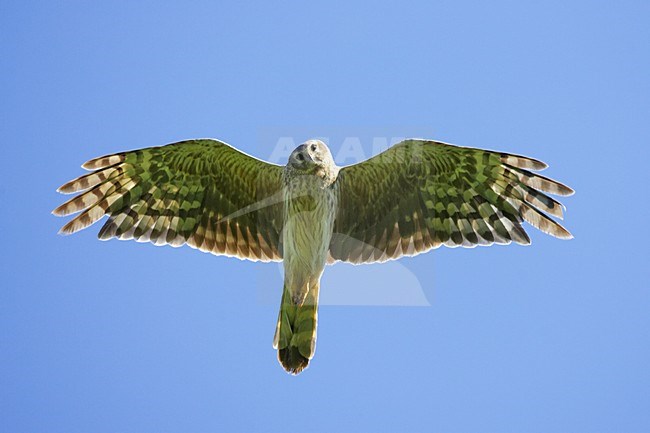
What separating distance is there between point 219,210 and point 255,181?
599 mm

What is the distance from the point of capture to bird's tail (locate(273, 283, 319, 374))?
344 inches

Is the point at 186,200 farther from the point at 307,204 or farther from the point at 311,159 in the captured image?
the point at 311,159

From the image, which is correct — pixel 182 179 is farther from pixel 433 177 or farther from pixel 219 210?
pixel 433 177

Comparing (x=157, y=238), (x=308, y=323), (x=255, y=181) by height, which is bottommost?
(x=308, y=323)

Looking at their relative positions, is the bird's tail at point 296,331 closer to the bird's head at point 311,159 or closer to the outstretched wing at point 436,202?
the outstretched wing at point 436,202

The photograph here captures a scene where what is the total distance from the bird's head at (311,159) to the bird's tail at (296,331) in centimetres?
129

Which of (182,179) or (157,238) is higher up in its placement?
(182,179)

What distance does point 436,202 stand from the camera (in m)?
9.31

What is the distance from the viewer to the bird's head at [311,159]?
28.0 feet

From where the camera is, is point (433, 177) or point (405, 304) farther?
point (405, 304)

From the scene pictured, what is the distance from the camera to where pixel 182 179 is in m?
9.37

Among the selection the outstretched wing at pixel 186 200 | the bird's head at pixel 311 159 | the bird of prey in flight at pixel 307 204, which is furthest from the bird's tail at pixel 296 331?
the bird's head at pixel 311 159

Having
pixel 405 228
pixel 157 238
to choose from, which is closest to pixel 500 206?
pixel 405 228

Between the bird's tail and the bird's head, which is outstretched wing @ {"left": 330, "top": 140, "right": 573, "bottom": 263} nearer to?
the bird's head
